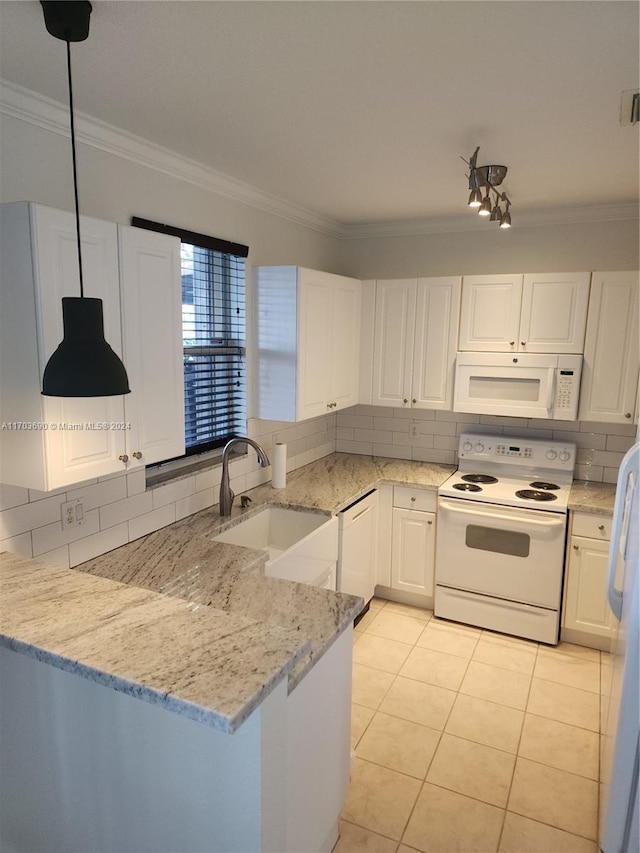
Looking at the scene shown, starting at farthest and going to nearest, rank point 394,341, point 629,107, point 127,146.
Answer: point 394,341 < point 127,146 < point 629,107

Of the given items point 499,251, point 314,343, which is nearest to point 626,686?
point 314,343

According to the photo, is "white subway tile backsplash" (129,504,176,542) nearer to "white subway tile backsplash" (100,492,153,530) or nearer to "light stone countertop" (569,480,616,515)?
"white subway tile backsplash" (100,492,153,530)

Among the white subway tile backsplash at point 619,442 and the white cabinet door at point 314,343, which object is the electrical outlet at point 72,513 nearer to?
the white cabinet door at point 314,343

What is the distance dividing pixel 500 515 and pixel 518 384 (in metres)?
0.83

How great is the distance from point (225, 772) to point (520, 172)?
8.90 ft

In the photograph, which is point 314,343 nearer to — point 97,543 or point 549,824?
point 97,543

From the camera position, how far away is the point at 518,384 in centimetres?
350

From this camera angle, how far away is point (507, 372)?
3496 mm

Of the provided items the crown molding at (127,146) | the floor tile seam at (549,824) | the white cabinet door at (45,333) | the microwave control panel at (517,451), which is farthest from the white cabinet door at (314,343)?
the floor tile seam at (549,824)

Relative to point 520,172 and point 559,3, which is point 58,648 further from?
point 520,172

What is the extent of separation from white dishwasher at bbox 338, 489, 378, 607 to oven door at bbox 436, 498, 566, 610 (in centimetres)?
42

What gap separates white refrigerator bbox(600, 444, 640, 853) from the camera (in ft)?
5.41

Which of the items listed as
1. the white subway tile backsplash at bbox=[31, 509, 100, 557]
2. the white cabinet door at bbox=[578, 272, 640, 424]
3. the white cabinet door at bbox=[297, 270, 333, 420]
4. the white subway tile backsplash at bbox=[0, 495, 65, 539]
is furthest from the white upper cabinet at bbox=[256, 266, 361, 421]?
the white cabinet door at bbox=[578, 272, 640, 424]

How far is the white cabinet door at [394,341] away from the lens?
377 cm
